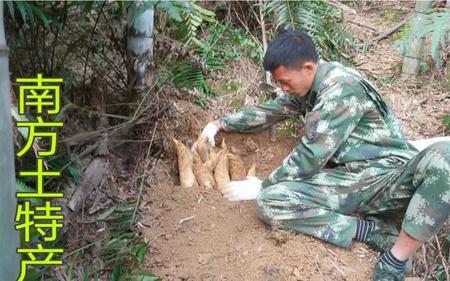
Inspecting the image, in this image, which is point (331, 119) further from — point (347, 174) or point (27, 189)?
point (27, 189)

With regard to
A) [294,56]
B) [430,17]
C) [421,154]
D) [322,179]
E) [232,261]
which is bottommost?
[232,261]

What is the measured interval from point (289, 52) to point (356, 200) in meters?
0.84

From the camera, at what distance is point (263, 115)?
10.2 feet

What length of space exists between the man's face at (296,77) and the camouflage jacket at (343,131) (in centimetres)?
4

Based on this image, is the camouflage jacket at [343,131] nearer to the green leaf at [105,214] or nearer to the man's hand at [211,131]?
the man's hand at [211,131]

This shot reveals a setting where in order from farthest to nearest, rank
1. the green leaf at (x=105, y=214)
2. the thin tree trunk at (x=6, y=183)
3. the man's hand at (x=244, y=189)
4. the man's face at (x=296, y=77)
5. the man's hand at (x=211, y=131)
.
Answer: the man's hand at (x=211, y=131) → the man's hand at (x=244, y=189) → the green leaf at (x=105, y=214) → the man's face at (x=296, y=77) → the thin tree trunk at (x=6, y=183)

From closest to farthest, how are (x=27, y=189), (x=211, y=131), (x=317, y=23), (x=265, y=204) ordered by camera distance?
(x=27, y=189) < (x=265, y=204) < (x=211, y=131) < (x=317, y=23)

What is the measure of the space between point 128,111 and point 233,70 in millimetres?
1146

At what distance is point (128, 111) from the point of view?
3.18 metres

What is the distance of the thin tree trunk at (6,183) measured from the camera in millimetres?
1520

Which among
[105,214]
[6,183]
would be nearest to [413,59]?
[105,214]

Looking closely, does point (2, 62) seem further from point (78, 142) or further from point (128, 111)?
point (128, 111)

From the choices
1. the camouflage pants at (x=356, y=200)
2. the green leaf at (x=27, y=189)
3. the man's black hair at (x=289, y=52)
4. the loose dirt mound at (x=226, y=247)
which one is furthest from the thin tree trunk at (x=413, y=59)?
the green leaf at (x=27, y=189)

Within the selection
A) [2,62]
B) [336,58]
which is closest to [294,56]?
[2,62]
